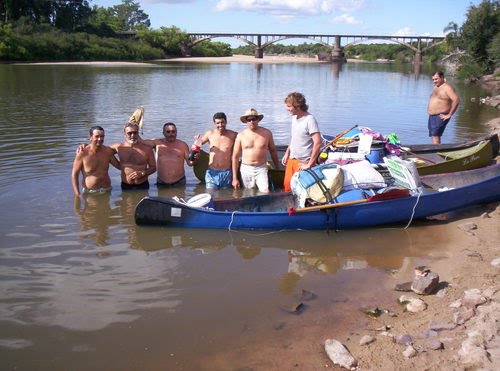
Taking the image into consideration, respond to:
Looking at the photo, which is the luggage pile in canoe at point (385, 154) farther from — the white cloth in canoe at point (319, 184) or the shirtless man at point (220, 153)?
the white cloth in canoe at point (319, 184)

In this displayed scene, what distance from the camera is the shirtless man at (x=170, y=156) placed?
8.65 meters

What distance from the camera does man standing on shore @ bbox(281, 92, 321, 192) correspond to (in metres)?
7.54

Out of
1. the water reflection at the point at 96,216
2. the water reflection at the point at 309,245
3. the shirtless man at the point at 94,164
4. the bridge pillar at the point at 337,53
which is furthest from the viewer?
the bridge pillar at the point at 337,53

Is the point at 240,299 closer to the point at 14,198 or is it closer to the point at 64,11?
the point at 14,198

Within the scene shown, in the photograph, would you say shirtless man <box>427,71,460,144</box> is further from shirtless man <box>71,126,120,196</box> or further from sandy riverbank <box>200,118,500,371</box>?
shirtless man <box>71,126,120,196</box>

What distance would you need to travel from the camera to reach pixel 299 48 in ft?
557

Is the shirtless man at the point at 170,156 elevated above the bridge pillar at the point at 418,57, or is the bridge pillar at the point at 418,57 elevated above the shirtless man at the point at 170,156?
the bridge pillar at the point at 418,57

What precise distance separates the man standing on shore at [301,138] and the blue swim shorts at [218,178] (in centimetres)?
127

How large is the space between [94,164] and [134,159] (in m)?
0.66

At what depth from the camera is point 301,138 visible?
7.86 meters


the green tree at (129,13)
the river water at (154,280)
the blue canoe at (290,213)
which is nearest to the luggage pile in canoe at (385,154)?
the blue canoe at (290,213)

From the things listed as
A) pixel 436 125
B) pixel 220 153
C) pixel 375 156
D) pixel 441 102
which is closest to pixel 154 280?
pixel 220 153

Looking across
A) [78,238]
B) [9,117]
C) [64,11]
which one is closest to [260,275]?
[78,238]

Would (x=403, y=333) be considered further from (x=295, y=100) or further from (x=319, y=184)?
(x=295, y=100)
